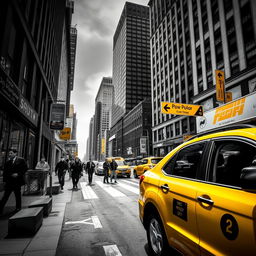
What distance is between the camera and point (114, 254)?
314 centimetres

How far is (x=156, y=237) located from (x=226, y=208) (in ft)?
5.06

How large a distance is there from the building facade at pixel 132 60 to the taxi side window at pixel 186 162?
3635 inches

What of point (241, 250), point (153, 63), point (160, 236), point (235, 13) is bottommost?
point (160, 236)

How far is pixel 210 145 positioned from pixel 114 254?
97.9 inches

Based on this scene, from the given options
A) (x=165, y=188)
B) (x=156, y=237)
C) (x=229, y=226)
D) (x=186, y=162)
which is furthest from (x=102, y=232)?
(x=229, y=226)

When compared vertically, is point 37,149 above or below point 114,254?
above

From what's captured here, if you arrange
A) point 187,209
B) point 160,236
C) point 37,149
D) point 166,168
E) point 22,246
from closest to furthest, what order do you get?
point 187,209
point 160,236
point 166,168
point 22,246
point 37,149

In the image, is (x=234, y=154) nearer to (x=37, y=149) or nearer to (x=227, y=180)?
(x=227, y=180)

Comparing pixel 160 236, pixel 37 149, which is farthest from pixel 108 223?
pixel 37 149

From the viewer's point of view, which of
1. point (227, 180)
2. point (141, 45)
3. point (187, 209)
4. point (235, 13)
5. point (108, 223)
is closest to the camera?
point (227, 180)

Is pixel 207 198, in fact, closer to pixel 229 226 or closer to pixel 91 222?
pixel 229 226

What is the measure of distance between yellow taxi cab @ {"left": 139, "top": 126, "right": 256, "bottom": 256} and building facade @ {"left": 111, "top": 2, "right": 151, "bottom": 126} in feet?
303

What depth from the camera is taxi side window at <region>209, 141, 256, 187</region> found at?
1754 mm

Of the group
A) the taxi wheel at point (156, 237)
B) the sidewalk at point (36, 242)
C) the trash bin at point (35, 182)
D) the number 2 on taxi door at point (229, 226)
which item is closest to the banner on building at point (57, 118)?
the trash bin at point (35, 182)
